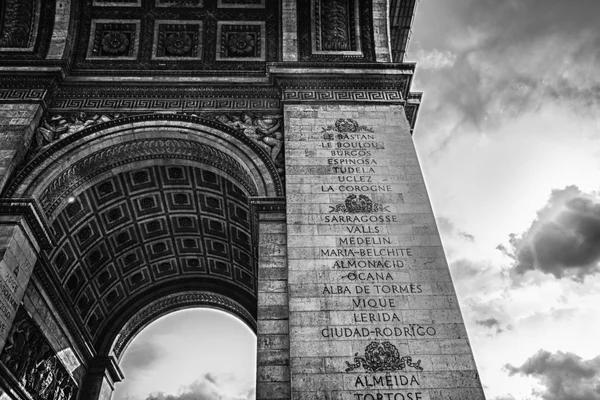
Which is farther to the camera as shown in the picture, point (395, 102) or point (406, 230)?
point (395, 102)

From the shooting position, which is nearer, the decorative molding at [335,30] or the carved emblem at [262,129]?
the carved emblem at [262,129]

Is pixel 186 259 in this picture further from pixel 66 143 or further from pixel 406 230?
pixel 406 230

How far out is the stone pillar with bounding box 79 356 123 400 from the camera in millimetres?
20156

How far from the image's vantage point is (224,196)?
59.6ft

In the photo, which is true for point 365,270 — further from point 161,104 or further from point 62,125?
point 62,125

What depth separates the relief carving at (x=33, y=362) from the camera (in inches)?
569

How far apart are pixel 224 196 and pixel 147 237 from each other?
164 inches

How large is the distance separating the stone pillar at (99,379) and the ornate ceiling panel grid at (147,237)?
1.36 m

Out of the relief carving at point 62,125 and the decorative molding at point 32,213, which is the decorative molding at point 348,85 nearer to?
the relief carving at point 62,125

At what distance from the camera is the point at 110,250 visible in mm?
19688

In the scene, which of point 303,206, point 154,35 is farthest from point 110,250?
point 303,206

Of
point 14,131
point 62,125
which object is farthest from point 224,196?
point 14,131

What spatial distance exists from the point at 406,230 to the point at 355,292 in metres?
2.44

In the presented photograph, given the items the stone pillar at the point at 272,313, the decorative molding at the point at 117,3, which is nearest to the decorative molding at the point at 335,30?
the decorative molding at the point at 117,3
